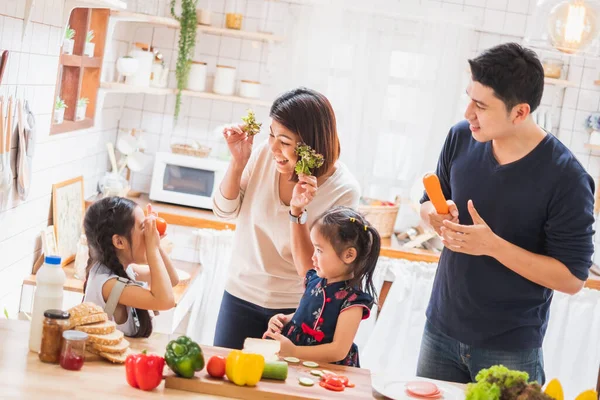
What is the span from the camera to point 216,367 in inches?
72.7

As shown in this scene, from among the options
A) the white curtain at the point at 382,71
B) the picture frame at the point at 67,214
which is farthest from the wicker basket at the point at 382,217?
the picture frame at the point at 67,214

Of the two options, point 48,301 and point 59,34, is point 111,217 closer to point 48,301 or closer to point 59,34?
point 48,301

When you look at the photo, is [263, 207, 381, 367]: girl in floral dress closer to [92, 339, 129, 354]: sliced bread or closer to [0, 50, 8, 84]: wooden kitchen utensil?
[92, 339, 129, 354]: sliced bread

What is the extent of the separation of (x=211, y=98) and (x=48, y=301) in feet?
9.69

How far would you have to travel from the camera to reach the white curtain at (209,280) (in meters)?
4.16

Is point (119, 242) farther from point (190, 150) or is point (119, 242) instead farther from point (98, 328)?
point (190, 150)

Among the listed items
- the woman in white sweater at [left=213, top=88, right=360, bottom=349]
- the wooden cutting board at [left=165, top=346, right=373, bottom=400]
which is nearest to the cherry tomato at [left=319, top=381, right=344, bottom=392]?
the wooden cutting board at [left=165, top=346, right=373, bottom=400]

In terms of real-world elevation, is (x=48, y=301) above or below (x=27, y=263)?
above

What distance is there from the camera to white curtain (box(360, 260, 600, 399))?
4066 mm

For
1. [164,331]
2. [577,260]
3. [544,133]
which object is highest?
[544,133]

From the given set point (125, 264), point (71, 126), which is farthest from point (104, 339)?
point (71, 126)

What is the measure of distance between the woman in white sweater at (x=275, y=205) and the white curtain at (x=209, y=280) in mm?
1642

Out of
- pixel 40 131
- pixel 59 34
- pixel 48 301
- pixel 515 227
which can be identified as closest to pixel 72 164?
pixel 40 131

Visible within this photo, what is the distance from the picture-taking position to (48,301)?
1874mm
